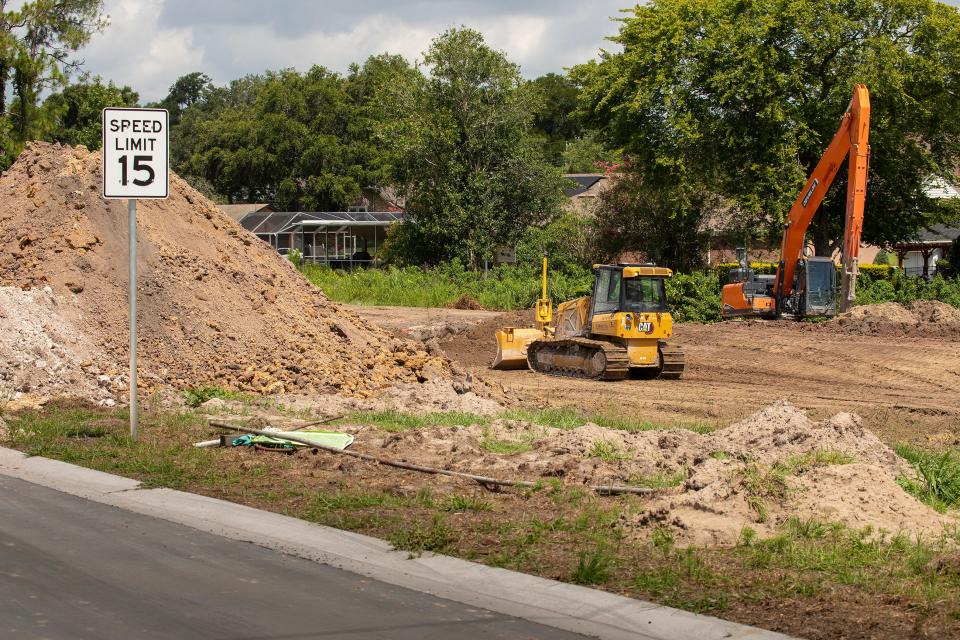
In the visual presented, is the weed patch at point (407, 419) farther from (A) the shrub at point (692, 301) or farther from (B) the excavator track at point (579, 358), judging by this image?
(A) the shrub at point (692, 301)

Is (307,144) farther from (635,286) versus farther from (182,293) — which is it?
(182,293)

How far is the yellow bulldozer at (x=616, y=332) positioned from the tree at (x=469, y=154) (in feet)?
81.8

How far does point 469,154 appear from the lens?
48.8m

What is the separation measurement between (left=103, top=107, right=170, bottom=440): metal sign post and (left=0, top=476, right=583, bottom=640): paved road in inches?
150

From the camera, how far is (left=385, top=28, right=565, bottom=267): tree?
47531 mm

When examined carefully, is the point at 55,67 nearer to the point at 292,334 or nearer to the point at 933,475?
the point at 292,334

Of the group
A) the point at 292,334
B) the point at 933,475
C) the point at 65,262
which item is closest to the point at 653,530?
the point at 933,475

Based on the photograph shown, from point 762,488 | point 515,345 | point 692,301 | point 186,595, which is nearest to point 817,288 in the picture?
point 692,301

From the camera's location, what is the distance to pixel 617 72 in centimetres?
4609

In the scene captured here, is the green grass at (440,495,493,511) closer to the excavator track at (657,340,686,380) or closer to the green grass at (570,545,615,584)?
the green grass at (570,545,615,584)

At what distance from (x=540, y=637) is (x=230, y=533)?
11.1ft

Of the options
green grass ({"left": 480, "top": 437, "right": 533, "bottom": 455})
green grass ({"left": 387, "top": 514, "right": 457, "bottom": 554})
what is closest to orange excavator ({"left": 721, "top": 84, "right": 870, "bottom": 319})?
green grass ({"left": 480, "top": 437, "right": 533, "bottom": 455})

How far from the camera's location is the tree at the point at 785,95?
40.2 meters

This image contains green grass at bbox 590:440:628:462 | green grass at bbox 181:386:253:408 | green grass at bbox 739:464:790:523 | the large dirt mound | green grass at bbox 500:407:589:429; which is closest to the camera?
green grass at bbox 739:464:790:523
